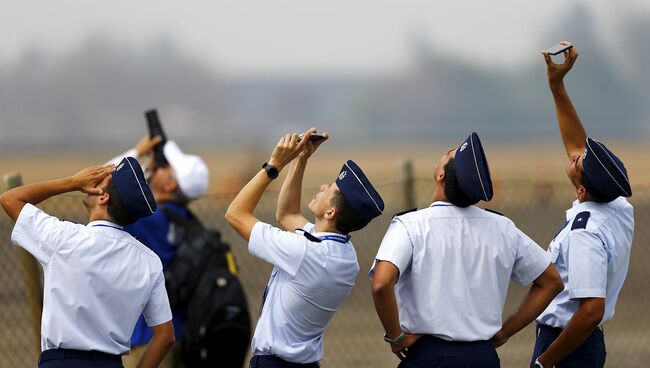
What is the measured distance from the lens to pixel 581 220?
486 cm

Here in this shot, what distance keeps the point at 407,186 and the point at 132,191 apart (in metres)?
3.67

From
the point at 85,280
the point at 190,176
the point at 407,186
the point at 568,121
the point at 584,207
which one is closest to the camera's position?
the point at 85,280

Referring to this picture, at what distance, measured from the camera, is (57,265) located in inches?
171

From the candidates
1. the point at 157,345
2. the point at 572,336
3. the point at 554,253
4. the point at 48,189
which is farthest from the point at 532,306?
the point at 48,189

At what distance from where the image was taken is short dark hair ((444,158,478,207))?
448 centimetres

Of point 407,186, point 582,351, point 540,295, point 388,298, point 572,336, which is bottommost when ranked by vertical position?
point 407,186

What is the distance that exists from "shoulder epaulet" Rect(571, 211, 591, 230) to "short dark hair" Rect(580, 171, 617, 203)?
3.8 inches

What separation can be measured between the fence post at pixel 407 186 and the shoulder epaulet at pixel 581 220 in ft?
9.67

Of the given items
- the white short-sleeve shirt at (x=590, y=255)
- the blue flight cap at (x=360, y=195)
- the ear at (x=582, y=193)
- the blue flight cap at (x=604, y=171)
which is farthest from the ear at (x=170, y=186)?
the blue flight cap at (x=604, y=171)

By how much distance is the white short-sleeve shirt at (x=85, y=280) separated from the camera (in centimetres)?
432

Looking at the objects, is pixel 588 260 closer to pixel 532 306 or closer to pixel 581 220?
pixel 581 220

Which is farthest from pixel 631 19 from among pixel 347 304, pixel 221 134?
pixel 347 304

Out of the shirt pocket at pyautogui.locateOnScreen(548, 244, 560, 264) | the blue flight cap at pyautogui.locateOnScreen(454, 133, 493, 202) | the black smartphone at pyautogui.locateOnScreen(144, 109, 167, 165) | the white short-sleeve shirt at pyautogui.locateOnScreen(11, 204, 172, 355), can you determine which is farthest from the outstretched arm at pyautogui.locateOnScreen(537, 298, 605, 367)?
the black smartphone at pyautogui.locateOnScreen(144, 109, 167, 165)

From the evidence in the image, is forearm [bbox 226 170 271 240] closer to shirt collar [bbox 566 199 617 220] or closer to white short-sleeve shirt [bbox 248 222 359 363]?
white short-sleeve shirt [bbox 248 222 359 363]
